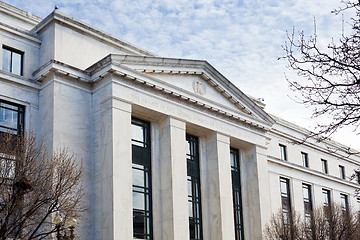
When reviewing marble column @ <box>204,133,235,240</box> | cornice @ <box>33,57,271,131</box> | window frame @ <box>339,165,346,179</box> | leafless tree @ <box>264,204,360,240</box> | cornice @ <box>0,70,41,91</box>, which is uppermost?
cornice @ <box>33,57,271,131</box>

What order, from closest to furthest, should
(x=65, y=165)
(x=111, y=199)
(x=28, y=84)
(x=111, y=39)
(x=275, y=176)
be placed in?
(x=65, y=165) → (x=111, y=199) → (x=28, y=84) → (x=111, y=39) → (x=275, y=176)

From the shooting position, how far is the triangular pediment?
33344mm

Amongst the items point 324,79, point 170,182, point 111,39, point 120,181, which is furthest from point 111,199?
point 324,79

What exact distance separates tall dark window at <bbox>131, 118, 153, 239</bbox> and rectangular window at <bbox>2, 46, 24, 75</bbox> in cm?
753

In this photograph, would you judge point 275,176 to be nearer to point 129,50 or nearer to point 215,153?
point 215,153

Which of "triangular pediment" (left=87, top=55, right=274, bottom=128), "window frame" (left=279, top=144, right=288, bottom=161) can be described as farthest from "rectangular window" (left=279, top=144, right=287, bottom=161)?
"triangular pediment" (left=87, top=55, right=274, bottom=128)

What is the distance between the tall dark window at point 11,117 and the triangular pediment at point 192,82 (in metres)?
4.84

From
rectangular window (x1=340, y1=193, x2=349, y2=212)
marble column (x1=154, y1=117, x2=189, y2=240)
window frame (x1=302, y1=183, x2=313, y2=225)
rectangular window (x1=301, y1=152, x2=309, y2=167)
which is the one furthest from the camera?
rectangular window (x1=340, y1=193, x2=349, y2=212)

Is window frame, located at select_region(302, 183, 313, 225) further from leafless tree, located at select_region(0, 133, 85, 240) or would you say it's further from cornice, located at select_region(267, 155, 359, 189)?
leafless tree, located at select_region(0, 133, 85, 240)

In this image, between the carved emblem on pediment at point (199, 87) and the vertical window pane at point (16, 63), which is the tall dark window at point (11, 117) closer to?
the vertical window pane at point (16, 63)

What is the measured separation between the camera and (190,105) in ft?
121

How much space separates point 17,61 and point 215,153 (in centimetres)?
1426

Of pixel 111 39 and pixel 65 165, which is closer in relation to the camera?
pixel 65 165

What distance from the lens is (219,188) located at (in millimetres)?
36938
